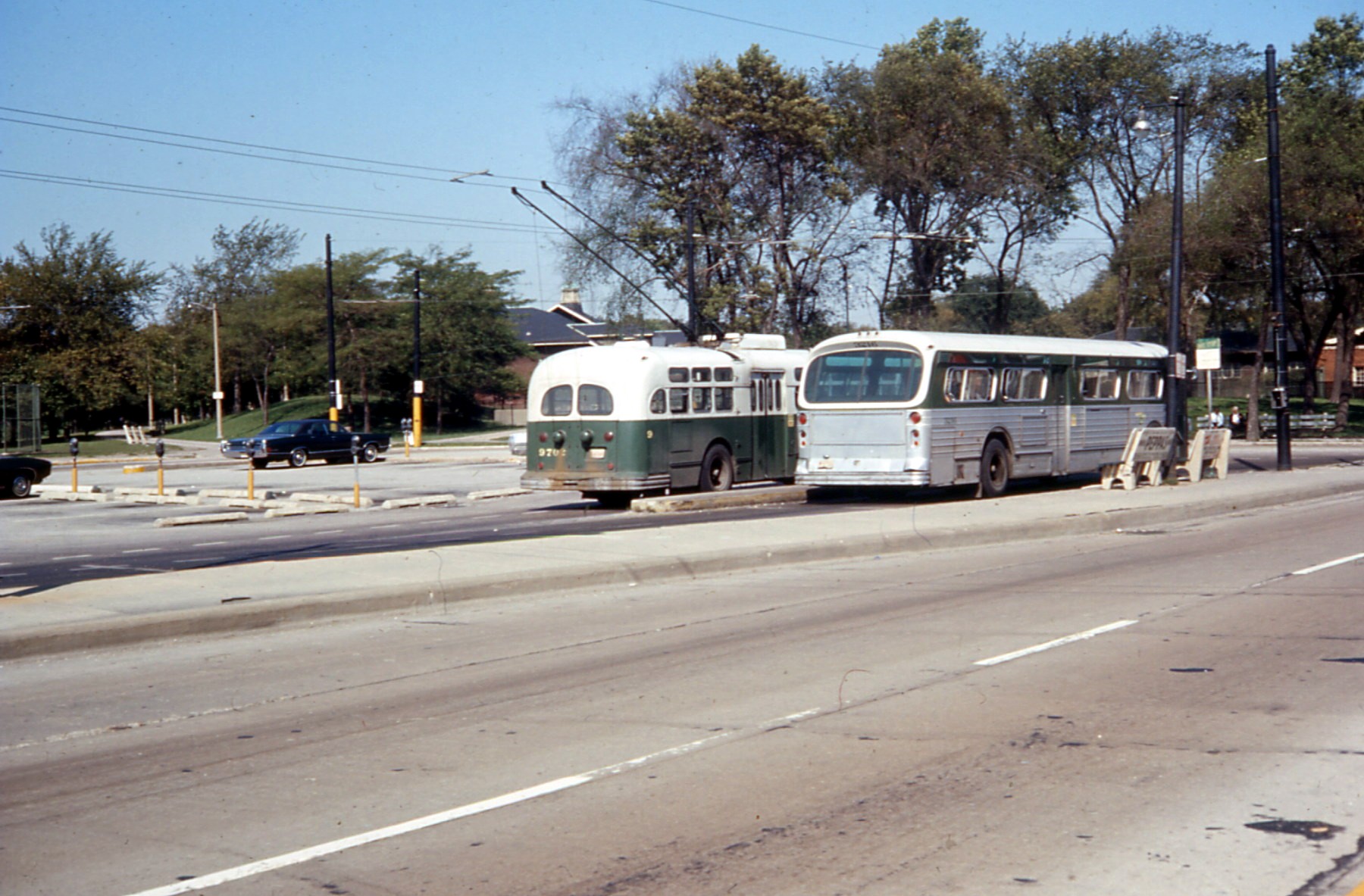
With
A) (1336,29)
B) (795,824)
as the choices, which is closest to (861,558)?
(795,824)

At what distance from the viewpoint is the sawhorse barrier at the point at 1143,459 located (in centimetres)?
2308

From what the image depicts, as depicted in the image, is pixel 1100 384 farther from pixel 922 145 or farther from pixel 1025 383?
pixel 922 145

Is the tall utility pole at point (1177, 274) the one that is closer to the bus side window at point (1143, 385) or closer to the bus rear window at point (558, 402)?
the bus side window at point (1143, 385)

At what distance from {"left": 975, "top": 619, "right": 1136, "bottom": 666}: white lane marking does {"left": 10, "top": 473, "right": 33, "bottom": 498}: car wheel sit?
2650 cm

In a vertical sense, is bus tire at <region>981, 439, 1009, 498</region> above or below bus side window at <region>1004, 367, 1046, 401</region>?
below

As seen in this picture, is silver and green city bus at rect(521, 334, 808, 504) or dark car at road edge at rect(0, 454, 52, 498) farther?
dark car at road edge at rect(0, 454, 52, 498)

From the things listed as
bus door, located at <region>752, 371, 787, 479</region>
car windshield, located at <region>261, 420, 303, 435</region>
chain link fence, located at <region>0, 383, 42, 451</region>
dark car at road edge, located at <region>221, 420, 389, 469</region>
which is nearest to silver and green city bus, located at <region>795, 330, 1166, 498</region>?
bus door, located at <region>752, 371, 787, 479</region>

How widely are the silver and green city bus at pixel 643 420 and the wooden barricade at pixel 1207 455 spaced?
828 centimetres

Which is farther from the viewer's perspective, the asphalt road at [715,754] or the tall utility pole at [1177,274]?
the tall utility pole at [1177,274]

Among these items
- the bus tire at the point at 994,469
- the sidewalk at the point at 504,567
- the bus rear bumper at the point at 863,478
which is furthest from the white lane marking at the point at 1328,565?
the bus tire at the point at 994,469

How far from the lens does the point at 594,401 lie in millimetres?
22484

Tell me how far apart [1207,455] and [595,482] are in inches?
484

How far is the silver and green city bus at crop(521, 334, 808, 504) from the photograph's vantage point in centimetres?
2220

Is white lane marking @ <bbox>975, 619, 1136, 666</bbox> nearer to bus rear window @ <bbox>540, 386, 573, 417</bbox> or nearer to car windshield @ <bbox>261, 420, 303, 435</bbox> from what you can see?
bus rear window @ <bbox>540, 386, 573, 417</bbox>
